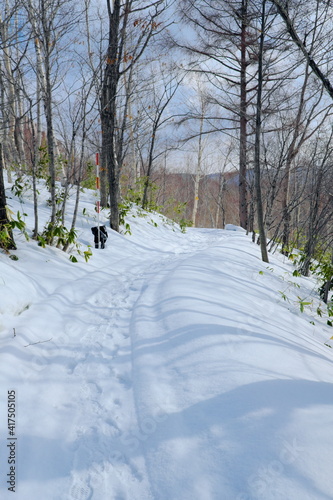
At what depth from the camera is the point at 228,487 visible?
117 centimetres

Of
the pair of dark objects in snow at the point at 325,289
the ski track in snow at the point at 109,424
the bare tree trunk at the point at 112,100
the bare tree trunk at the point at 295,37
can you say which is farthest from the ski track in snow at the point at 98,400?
the bare tree trunk at the point at 295,37

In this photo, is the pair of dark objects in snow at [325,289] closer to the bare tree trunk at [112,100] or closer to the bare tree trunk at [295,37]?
the bare tree trunk at [295,37]

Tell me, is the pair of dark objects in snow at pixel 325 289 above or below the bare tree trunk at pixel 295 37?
below

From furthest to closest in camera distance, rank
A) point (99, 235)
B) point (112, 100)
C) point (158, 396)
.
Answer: point (112, 100), point (99, 235), point (158, 396)

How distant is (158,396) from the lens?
1738 millimetres

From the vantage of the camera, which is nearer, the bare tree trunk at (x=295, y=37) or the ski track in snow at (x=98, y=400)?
the ski track in snow at (x=98, y=400)

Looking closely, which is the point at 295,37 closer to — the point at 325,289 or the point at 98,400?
the point at 325,289

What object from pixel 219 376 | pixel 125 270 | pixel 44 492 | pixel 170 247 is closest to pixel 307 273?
pixel 170 247

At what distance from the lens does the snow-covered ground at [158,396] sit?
4.02 ft

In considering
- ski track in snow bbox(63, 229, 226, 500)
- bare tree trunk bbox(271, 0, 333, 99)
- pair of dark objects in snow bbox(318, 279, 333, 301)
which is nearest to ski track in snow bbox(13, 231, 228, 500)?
ski track in snow bbox(63, 229, 226, 500)

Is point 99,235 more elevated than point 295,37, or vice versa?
point 295,37

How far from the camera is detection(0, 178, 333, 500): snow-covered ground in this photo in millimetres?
1227

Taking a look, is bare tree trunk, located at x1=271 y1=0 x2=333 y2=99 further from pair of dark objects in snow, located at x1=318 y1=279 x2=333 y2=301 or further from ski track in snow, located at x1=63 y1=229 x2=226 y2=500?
ski track in snow, located at x1=63 y1=229 x2=226 y2=500

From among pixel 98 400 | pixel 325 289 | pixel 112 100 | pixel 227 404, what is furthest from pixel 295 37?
pixel 98 400
